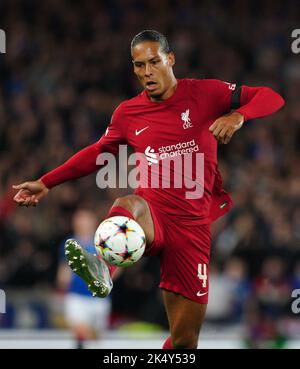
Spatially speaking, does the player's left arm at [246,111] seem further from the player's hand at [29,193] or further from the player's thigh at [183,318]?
the player's hand at [29,193]

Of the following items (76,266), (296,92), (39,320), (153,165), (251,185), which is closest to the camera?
(76,266)

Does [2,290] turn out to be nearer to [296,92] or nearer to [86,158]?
[86,158]

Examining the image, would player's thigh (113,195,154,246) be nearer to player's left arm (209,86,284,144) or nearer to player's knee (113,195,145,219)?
player's knee (113,195,145,219)

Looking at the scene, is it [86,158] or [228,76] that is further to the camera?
[228,76]

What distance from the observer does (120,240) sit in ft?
16.8

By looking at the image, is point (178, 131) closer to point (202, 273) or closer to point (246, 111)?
point (246, 111)

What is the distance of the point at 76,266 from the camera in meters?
5.14

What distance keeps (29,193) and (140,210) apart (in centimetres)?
81

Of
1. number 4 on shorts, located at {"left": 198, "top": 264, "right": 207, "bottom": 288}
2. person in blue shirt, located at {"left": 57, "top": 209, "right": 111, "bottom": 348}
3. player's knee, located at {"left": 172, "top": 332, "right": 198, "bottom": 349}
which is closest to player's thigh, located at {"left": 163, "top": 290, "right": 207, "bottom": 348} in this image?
player's knee, located at {"left": 172, "top": 332, "right": 198, "bottom": 349}

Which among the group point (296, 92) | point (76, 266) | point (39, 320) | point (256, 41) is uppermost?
point (256, 41)

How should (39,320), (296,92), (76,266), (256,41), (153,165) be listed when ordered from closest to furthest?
1. (76,266)
2. (153,165)
3. (39,320)
4. (296,92)
5. (256,41)

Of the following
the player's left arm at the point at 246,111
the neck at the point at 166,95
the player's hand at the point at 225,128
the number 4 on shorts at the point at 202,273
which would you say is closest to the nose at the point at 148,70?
the neck at the point at 166,95

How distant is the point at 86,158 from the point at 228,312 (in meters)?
4.46

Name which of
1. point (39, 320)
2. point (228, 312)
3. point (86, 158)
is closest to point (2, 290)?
point (39, 320)
